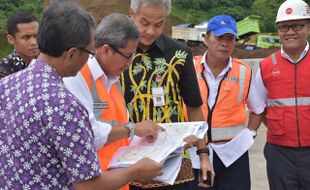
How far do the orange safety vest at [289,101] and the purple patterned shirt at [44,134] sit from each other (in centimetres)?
240

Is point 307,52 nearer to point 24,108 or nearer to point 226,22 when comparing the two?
point 226,22

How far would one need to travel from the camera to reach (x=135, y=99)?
2.92m

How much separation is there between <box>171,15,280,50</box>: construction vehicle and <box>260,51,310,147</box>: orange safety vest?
10340 millimetres

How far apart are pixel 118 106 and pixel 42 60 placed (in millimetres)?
649

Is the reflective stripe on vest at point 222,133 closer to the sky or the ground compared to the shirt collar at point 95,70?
closer to the ground

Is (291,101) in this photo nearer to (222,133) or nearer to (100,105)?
(222,133)

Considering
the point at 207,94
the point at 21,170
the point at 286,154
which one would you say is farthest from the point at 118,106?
the point at 286,154

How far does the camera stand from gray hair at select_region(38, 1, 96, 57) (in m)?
1.83

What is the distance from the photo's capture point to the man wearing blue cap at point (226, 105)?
3.91 meters

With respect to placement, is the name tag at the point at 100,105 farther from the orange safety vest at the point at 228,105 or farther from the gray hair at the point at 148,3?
the orange safety vest at the point at 228,105

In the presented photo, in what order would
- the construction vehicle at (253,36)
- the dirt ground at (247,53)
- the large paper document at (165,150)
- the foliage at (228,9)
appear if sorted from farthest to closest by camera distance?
1. the foliage at (228,9)
2. the construction vehicle at (253,36)
3. the dirt ground at (247,53)
4. the large paper document at (165,150)

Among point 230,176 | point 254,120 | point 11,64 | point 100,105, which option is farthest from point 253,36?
point 100,105

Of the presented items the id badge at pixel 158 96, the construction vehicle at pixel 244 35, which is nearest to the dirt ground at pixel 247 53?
the construction vehicle at pixel 244 35

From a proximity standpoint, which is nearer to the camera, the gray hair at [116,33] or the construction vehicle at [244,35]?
the gray hair at [116,33]
